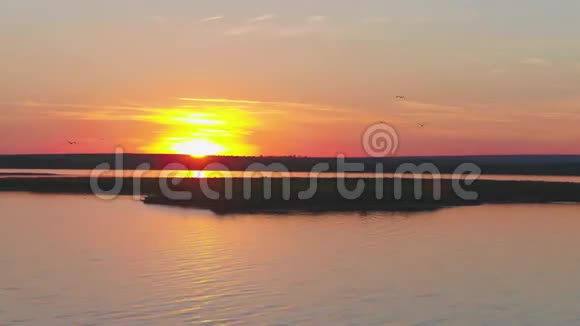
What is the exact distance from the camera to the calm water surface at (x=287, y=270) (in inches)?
813

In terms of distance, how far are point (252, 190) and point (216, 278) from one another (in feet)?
123

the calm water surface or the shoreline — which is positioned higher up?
the shoreline

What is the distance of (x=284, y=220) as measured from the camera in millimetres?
46438

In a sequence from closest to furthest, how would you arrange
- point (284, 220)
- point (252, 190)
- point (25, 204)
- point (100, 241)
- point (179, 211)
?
point (100, 241) → point (284, 220) → point (179, 211) → point (25, 204) → point (252, 190)

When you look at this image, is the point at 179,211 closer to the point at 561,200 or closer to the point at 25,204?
the point at 25,204

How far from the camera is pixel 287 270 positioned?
2775cm

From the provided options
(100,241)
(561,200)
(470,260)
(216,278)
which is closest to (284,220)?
(100,241)

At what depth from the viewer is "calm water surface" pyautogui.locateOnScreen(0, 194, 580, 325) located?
20656 millimetres

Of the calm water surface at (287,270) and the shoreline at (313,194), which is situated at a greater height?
the shoreline at (313,194)

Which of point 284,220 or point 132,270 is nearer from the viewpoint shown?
point 132,270

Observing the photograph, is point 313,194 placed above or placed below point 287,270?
above

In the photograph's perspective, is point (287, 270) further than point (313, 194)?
No

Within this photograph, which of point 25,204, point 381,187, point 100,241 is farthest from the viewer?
point 381,187

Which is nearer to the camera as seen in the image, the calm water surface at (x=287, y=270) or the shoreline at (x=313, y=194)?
the calm water surface at (x=287, y=270)
